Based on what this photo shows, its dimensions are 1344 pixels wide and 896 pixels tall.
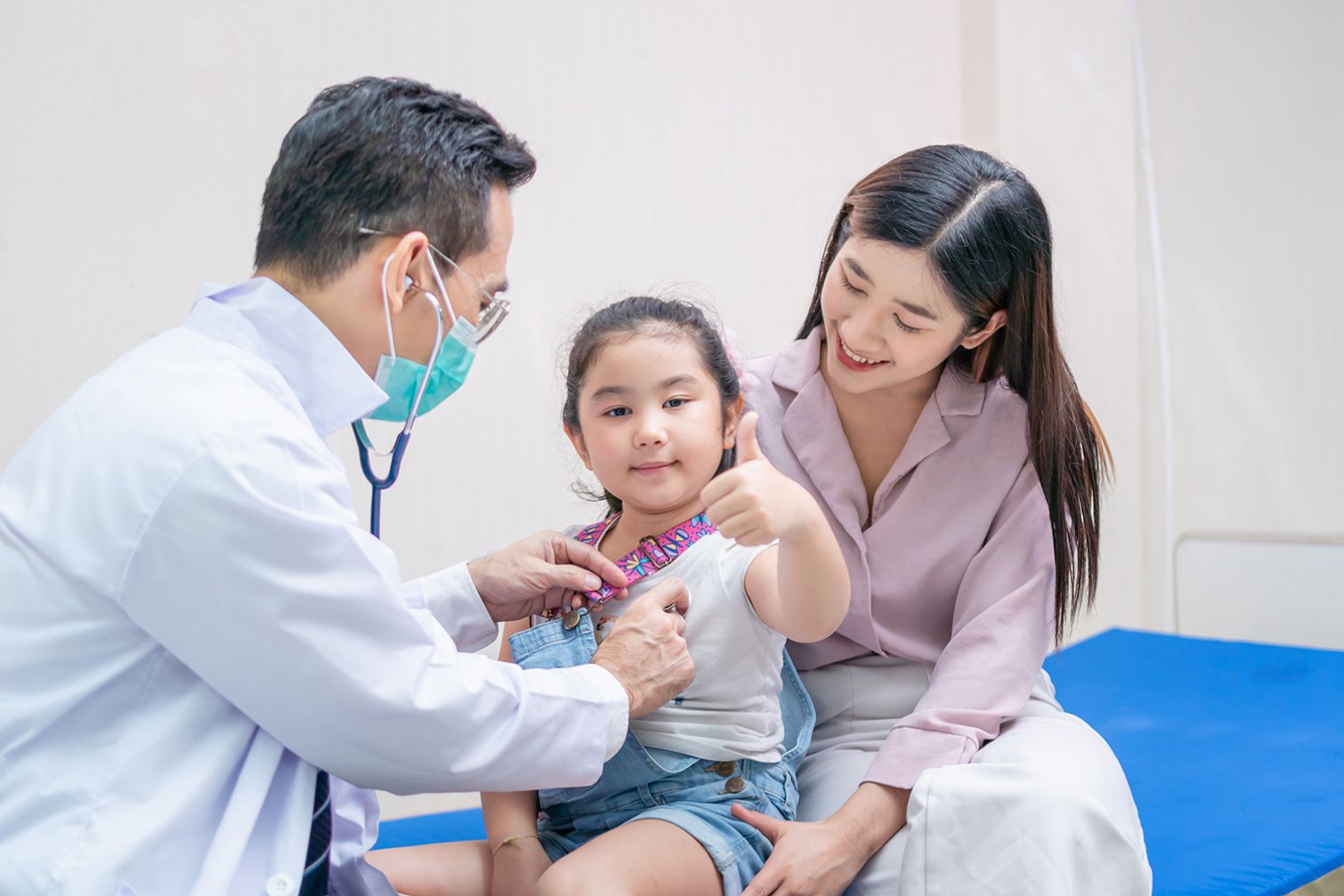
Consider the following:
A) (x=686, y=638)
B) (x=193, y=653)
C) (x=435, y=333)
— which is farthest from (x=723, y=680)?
(x=193, y=653)

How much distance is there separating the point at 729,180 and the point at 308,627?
112 inches

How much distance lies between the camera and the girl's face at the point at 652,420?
1.73 m

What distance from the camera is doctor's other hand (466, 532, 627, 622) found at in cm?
175

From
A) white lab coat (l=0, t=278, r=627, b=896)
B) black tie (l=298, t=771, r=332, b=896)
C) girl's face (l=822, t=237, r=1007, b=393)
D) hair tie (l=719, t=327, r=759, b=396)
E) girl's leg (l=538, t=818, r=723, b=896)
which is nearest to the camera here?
white lab coat (l=0, t=278, r=627, b=896)

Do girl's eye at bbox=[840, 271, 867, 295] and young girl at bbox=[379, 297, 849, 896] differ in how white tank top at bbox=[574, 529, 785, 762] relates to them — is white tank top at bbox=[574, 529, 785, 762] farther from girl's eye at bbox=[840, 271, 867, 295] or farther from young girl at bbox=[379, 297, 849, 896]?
girl's eye at bbox=[840, 271, 867, 295]

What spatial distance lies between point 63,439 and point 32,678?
24cm

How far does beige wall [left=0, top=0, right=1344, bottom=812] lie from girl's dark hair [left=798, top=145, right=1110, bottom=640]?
4.84ft

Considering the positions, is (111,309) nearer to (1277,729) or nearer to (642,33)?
(642,33)

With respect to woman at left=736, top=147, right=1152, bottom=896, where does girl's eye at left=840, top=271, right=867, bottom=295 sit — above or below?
above

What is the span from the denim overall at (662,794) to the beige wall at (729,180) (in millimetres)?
1401

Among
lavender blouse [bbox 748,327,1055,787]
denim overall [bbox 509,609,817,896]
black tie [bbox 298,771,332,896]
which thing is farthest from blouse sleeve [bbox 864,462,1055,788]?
black tie [bbox 298,771,332,896]

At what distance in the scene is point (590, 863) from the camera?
4.79ft

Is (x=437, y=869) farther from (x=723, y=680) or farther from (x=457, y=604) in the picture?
(x=723, y=680)

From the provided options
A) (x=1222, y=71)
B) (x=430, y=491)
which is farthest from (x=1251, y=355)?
(x=430, y=491)
